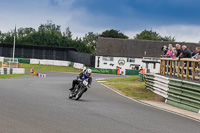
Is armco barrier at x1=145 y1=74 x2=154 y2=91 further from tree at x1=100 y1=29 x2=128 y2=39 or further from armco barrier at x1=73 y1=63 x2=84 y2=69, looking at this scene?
tree at x1=100 y1=29 x2=128 y2=39

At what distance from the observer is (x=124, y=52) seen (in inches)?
3209

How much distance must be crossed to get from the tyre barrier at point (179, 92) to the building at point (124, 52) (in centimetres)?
5763

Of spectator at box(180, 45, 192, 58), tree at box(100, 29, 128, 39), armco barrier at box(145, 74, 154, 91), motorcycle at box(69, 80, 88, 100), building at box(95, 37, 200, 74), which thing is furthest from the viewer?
tree at box(100, 29, 128, 39)

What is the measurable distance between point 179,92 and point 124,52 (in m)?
63.9

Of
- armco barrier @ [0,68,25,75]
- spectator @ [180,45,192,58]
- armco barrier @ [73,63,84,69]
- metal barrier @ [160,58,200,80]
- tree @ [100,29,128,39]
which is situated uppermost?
tree @ [100,29,128,39]

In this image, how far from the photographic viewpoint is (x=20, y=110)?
11375 millimetres

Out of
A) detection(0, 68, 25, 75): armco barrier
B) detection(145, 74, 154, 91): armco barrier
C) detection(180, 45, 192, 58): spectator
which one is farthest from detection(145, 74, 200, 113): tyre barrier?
detection(0, 68, 25, 75): armco barrier

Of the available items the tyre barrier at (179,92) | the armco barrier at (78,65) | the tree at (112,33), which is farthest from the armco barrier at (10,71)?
the tree at (112,33)

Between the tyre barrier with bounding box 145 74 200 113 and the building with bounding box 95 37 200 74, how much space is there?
5763 centimetres

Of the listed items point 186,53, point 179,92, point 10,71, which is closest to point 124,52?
point 10,71

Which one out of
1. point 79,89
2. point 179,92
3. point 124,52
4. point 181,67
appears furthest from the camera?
point 124,52

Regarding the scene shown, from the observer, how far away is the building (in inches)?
3147

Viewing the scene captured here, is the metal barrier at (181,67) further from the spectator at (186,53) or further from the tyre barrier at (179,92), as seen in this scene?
the tyre barrier at (179,92)

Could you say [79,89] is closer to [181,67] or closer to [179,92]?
[179,92]
